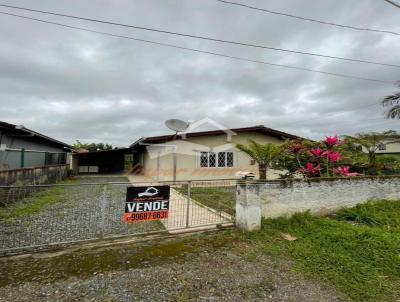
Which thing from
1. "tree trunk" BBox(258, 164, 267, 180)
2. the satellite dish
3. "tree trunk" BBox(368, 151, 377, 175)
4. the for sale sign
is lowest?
the for sale sign

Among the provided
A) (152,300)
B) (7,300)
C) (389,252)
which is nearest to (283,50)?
(389,252)

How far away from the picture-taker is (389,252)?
4.19 m

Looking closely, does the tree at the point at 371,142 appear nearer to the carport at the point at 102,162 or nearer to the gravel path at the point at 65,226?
the gravel path at the point at 65,226

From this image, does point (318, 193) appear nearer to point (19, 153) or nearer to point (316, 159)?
point (316, 159)

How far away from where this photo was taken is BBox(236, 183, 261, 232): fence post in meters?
5.22

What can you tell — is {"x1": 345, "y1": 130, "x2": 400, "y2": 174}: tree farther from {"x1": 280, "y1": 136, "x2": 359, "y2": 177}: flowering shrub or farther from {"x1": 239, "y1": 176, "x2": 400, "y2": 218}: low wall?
{"x1": 280, "y1": 136, "x2": 359, "y2": 177}: flowering shrub

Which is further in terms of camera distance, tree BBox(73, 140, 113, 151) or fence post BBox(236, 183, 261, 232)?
tree BBox(73, 140, 113, 151)

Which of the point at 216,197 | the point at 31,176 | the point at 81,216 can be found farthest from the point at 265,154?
the point at 31,176

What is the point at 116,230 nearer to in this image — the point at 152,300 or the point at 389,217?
the point at 152,300

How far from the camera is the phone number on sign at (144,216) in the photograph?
470cm

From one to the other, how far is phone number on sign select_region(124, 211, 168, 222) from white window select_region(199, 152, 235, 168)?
9.04 meters

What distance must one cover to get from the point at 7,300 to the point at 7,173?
6199 millimetres

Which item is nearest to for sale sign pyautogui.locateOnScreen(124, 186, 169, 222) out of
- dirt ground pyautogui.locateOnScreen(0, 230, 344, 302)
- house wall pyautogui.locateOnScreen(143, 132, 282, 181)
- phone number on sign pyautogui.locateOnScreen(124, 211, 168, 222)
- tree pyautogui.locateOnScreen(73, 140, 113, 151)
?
phone number on sign pyautogui.locateOnScreen(124, 211, 168, 222)

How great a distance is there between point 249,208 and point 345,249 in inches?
70.7
